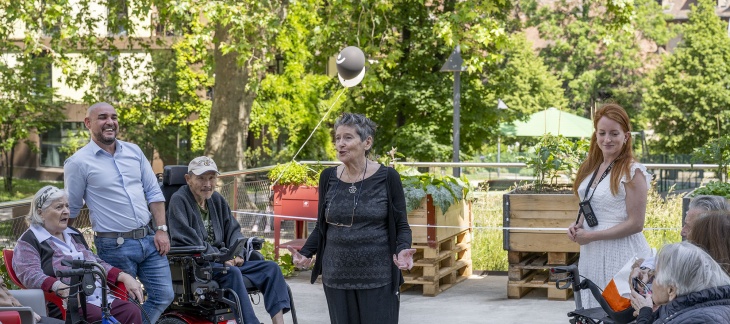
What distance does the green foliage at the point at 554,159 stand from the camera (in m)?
9.65

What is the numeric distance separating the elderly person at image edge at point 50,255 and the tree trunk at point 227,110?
1296cm

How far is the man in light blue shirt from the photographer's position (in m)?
6.67

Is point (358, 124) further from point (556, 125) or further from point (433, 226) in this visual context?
point (556, 125)

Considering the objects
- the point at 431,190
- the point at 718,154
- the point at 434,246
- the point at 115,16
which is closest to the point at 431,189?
the point at 431,190

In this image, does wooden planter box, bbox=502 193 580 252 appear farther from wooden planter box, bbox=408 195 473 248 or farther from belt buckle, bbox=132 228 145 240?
belt buckle, bbox=132 228 145 240

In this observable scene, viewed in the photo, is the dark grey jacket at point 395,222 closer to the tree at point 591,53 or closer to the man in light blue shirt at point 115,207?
the man in light blue shirt at point 115,207

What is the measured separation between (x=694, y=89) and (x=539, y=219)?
116 ft

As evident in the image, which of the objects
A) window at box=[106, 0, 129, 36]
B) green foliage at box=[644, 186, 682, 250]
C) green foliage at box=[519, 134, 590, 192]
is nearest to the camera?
green foliage at box=[519, 134, 590, 192]

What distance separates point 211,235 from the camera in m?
7.32

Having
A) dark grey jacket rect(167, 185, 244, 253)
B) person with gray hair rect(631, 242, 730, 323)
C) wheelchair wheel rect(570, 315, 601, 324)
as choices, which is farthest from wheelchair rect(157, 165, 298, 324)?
person with gray hair rect(631, 242, 730, 323)

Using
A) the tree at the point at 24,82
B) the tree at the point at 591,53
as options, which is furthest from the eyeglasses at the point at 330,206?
the tree at the point at 591,53

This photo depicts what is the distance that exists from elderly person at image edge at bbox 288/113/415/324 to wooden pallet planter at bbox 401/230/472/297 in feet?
14.5

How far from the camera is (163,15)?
16203mm

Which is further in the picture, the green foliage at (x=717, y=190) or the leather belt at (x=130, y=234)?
the green foliage at (x=717, y=190)
